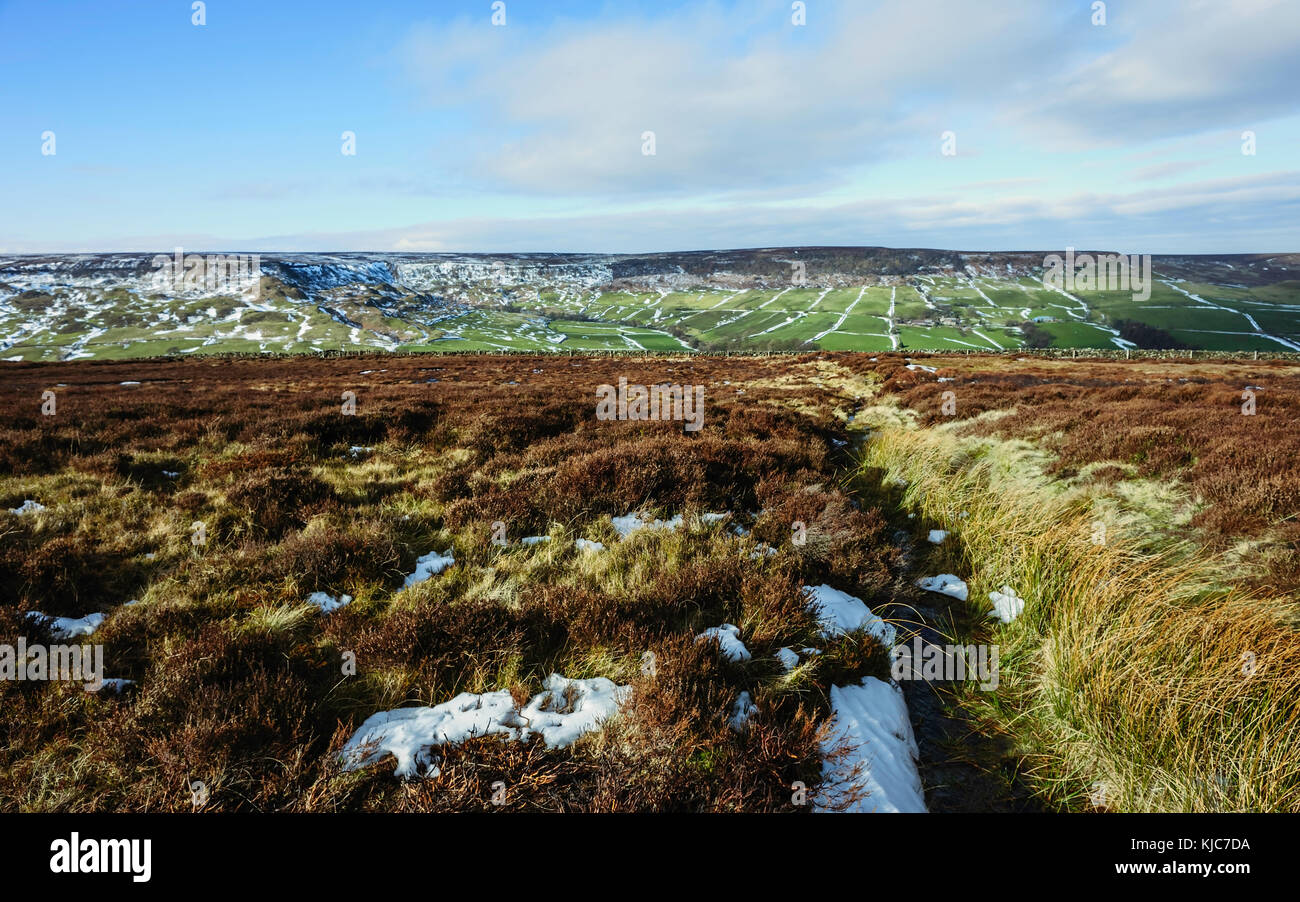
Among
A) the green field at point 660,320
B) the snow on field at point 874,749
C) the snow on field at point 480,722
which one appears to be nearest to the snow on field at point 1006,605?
the snow on field at point 874,749

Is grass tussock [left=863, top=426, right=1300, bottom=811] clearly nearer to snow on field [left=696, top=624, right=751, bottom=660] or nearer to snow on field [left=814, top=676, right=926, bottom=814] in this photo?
snow on field [left=814, top=676, right=926, bottom=814]

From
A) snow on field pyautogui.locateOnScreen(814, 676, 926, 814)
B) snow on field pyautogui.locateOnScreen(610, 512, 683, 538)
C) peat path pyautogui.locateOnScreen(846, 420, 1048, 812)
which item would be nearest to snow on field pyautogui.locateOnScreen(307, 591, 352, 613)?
snow on field pyautogui.locateOnScreen(610, 512, 683, 538)

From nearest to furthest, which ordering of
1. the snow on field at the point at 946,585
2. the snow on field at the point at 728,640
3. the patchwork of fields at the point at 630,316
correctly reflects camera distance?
the snow on field at the point at 728,640 → the snow on field at the point at 946,585 → the patchwork of fields at the point at 630,316

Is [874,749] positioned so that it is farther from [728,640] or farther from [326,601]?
[326,601]

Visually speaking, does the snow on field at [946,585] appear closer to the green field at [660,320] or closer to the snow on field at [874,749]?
the snow on field at [874,749]

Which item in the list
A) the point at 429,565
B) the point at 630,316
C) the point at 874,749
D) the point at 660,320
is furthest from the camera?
the point at 630,316

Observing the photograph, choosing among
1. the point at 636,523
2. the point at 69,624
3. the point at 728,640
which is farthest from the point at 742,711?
the point at 69,624
